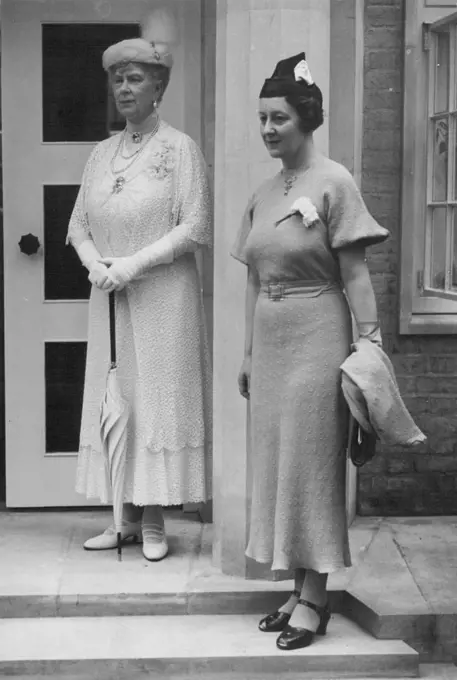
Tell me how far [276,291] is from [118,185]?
3.60 feet

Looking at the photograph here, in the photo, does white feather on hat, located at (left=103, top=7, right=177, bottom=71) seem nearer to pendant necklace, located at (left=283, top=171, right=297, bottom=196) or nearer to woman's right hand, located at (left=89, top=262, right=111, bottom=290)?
woman's right hand, located at (left=89, top=262, right=111, bottom=290)

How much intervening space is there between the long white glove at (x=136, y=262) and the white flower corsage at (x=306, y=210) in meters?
0.94

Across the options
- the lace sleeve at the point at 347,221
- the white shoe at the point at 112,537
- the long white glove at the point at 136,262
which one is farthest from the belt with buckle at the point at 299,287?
the white shoe at the point at 112,537

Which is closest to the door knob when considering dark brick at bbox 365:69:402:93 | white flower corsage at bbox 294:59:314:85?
dark brick at bbox 365:69:402:93

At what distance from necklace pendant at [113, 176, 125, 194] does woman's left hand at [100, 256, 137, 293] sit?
29 centimetres

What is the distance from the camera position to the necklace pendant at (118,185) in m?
5.59

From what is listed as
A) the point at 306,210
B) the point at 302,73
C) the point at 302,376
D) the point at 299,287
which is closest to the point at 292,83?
the point at 302,73

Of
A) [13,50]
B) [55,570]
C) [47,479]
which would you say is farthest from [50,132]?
[55,570]

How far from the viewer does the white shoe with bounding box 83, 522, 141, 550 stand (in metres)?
5.84

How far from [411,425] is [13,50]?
2.73 meters

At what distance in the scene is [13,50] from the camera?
245 inches

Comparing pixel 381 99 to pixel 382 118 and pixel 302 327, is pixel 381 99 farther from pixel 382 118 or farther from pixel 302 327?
pixel 302 327

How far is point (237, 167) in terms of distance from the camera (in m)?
5.37

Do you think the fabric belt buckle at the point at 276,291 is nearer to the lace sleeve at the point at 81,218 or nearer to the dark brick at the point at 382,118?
the lace sleeve at the point at 81,218
